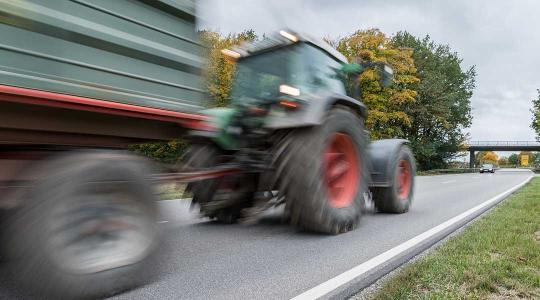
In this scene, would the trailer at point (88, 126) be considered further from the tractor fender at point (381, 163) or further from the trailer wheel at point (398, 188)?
the trailer wheel at point (398, 188)

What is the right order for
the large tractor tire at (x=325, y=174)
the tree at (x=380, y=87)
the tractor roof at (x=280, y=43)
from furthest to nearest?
the tree at (x=380, y=87) < the tractor roof at (x=280, y=43) < the large tractor tire at (x=325, y=174)

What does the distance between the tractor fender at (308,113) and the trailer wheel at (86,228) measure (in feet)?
7.04

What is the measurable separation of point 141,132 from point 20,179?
0.85 meters

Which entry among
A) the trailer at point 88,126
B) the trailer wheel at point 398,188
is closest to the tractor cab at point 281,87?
the trailer at point 88,126

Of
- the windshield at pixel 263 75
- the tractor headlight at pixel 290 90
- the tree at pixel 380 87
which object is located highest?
the tree at pixel 380 87

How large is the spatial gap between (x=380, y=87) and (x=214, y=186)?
28188 mm

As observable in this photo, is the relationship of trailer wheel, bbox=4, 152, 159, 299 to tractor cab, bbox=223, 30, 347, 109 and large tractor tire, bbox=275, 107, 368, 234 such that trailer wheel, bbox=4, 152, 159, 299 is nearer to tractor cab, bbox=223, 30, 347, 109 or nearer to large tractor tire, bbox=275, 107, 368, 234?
large tractor tire, bbox=275, 107, 368, 234

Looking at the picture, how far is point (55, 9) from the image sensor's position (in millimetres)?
2557

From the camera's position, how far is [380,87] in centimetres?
3166

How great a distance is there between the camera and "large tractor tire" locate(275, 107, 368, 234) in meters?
4.71

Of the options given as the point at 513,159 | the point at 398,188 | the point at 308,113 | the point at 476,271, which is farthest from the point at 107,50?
the point at 513,159

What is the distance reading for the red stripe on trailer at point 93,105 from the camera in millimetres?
2324

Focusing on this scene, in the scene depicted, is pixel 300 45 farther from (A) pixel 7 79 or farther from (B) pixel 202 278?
(A) pixel 7 79

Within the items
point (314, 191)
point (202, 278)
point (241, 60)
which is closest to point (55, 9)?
point (202, 278)
